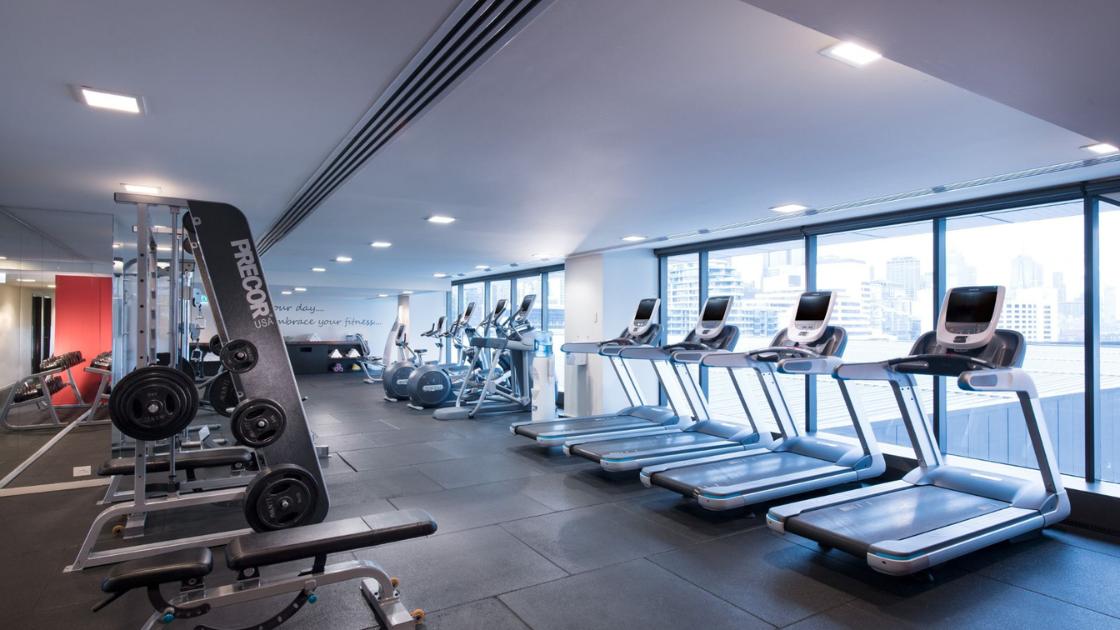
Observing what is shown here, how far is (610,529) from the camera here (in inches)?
159

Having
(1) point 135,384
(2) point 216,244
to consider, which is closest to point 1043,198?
(2) point 216,244

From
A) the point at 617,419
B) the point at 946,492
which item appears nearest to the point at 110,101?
the point at 946,492

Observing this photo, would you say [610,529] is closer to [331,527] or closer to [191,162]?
[331,527]

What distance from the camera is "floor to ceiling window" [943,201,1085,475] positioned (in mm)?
4656

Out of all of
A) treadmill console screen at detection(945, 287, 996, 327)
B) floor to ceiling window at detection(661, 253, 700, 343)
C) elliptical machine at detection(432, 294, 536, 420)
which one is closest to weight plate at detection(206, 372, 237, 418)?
elliptical machine at detection(432, 294, 536, 420)

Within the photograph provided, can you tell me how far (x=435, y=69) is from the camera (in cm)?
248

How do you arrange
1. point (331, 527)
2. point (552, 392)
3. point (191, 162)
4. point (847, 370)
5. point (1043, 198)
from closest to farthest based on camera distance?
point (331, 527), point (191, 162), point (847, 370), point (1043, 198), point (552, 392)

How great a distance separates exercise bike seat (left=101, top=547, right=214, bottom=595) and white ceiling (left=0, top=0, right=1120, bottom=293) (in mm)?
1981

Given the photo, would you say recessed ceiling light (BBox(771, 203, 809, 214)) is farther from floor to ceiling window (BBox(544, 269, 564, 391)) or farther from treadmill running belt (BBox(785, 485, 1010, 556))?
floor to ceiling window (BBox(544, 269, 564, 391))

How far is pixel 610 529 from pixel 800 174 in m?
2.77

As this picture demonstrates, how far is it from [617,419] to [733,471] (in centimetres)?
241

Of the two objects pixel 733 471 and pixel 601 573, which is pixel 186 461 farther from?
pixel 733 471

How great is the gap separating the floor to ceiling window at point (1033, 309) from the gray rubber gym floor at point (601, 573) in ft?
4.37

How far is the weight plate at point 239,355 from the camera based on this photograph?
136 inches
